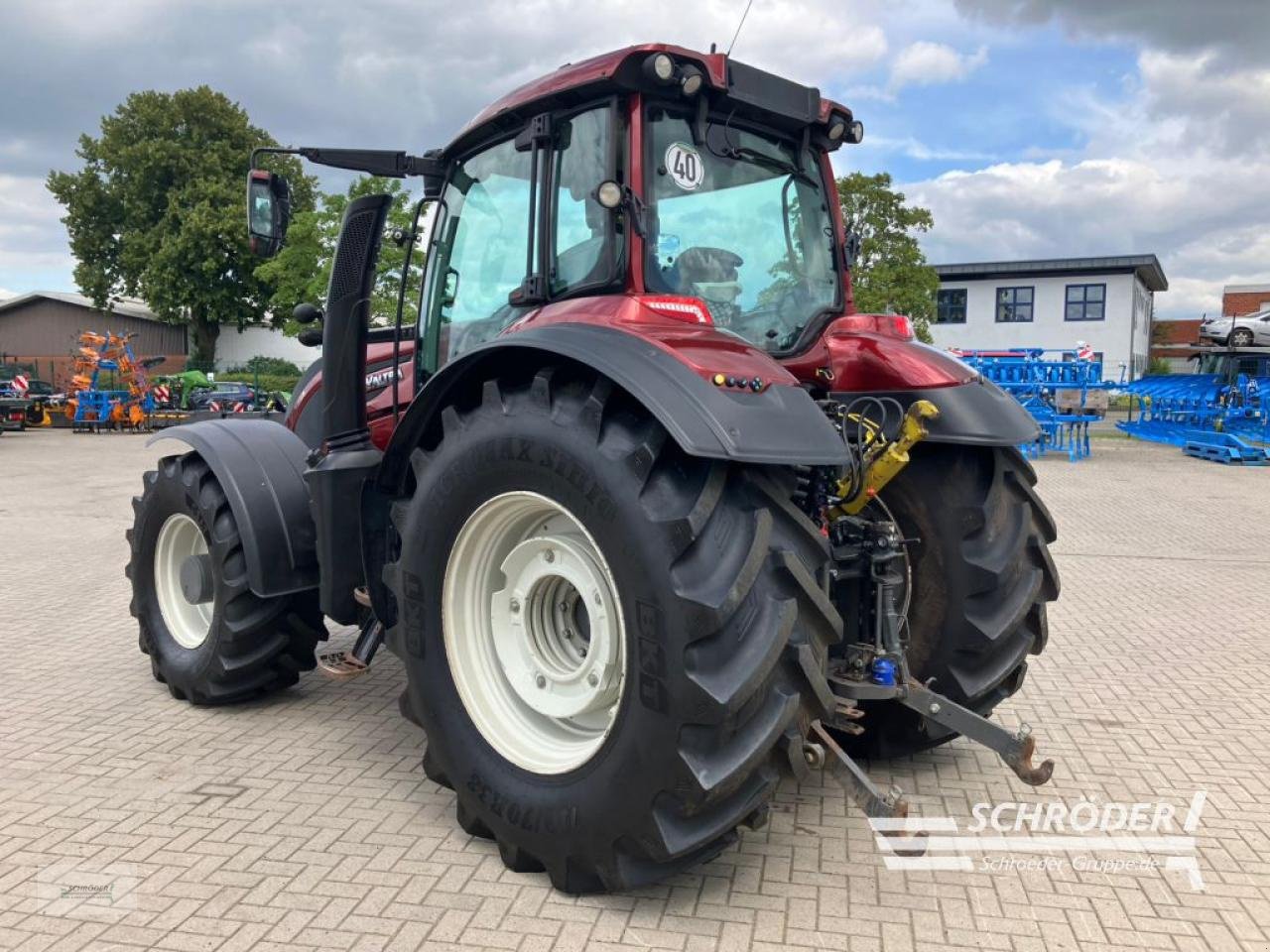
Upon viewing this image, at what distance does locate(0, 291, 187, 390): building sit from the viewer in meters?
45.7

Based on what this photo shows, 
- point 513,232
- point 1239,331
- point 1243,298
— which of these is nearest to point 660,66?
point 513,232

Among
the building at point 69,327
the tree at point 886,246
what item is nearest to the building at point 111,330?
the building at point 69,327

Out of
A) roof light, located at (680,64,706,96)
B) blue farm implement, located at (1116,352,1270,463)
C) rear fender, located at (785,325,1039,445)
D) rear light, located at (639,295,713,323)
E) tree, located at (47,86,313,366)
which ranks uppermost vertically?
tree, located at (47,86,313,366)

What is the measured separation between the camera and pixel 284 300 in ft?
114

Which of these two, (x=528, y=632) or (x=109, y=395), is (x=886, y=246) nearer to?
(x=109, y=395)

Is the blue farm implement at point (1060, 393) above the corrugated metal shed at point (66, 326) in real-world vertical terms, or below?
below

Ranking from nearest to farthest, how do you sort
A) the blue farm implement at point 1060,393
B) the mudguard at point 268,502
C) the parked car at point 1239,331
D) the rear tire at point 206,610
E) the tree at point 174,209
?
1. the mudguard at point 268,502
2. the rear tire at point 206,610
3. the blue farm implement at point 1060,393
4. the parked car at point 1239,331
5. the tree at point 174,209

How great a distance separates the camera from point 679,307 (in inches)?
120

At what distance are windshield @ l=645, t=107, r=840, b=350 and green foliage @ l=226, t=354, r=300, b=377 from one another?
1510 inches

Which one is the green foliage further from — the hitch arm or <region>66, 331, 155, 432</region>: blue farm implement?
the hitch arm

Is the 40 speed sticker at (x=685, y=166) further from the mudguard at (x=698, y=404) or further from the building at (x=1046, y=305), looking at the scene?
the building at (x=1046, y=305)

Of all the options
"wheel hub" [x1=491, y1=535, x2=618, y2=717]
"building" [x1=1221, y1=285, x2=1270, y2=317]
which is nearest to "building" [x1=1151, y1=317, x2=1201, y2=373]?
"building" [x1=1221, y1=285, x2=1270, y2=317]

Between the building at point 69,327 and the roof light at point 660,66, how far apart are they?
45.0 m

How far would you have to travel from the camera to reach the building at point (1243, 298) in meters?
54.5
